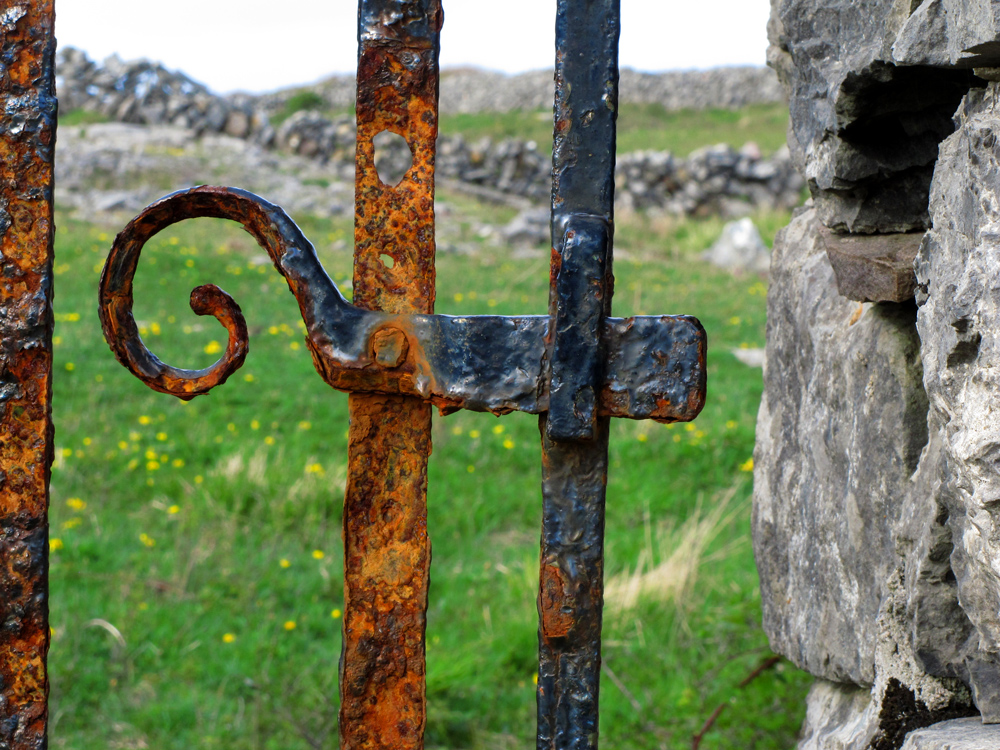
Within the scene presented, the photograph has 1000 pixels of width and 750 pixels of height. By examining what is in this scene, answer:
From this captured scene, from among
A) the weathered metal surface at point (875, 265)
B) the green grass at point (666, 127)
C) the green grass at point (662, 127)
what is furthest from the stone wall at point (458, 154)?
the weathered metal surface at point (875, 265)

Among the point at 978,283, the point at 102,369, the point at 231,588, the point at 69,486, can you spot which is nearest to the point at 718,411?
A: the point at 231,588

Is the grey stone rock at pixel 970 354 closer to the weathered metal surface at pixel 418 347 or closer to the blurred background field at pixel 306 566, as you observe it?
the weathered metal surface at pixel 418 347

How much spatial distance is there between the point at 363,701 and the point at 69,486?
330cm

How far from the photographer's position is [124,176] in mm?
11625

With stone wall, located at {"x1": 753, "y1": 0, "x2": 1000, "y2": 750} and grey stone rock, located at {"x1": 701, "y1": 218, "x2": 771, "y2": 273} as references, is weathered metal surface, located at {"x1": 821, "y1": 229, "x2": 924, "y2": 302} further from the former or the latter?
grey stone rock, located at {"x1": 701, "y1": 218, "x2": 771, "y2": 273}

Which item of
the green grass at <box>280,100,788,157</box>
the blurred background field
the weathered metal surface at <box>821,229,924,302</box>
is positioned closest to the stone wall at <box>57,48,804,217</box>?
the green grass at <box>280,100,788,157</box>

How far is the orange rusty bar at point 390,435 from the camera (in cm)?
99

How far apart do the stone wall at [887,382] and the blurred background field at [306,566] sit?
34.0 inches

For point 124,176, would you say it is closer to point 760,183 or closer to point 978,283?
point 760,183

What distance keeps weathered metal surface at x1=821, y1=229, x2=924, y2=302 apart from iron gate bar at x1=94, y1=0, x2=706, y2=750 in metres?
0.43

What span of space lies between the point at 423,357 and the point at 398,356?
0.03 meters


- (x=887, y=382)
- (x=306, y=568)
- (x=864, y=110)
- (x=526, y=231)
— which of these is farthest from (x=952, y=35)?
(x=526, y=231)

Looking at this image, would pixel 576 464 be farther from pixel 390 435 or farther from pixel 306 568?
pixel 306 568

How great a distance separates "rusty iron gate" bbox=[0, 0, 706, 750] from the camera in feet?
3.00
